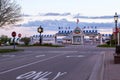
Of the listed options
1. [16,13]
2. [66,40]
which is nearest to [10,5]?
[16,13]

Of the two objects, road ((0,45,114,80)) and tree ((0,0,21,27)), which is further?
tree ((0,0,21,27))

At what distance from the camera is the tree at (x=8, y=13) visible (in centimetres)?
5456

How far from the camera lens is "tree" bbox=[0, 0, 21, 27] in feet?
179

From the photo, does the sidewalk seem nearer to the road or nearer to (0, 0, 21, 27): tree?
the road

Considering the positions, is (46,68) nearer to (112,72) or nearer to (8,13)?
(112,72)

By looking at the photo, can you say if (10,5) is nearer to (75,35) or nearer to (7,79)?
(7,79)

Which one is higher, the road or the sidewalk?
the sidewalk

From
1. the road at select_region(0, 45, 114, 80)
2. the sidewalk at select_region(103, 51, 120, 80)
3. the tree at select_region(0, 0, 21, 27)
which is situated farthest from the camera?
the tree at select_region(0, 0, 21, 27)

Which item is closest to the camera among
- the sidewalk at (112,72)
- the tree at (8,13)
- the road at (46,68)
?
the sidewalk at (112,72)

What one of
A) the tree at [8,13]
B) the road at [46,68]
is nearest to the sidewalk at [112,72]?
the road at [46,68]

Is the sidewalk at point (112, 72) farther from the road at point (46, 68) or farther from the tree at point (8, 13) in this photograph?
the tree at point (8, 13)

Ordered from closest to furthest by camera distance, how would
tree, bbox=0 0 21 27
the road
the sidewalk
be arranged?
the sidewalk → the road → tree, bbox=0 0 21 27

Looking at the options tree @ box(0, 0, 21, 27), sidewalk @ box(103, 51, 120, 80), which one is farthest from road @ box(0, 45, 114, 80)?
tree @ box(0, 0, 21, 27)

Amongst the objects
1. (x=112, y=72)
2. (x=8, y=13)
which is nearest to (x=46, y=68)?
(x=112, y=72)
